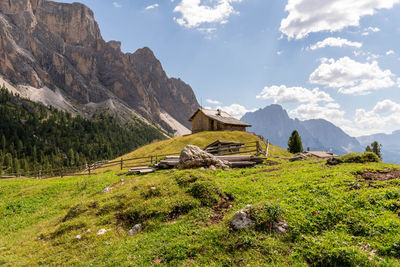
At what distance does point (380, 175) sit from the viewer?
Result: 39.8 feet

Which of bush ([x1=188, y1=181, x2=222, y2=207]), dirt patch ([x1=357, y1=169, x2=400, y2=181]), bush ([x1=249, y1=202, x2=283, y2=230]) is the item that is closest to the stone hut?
dirt patch ([x1=357, y1=169, x2=400, y2=181])

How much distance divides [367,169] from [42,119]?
228098mm

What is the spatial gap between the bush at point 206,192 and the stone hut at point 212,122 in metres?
49.0

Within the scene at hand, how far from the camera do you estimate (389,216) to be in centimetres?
744

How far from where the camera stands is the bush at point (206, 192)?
11.2m

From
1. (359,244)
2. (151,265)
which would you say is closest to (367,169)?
(359,244)

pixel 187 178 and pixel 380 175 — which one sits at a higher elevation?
pixel 380 175

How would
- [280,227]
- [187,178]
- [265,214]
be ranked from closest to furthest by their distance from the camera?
[280,227]
[265,214]
[187,178]

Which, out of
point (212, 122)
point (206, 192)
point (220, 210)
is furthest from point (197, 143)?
point (220, 210)

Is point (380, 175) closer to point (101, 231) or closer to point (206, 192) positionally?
point (206, 192)

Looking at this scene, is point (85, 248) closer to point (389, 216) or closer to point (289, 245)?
point (289, 245)

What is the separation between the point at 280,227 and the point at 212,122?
55580 millimetres

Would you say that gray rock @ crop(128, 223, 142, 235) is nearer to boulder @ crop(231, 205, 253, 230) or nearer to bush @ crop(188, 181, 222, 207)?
bush @ crop(188, 181, 222, 207)

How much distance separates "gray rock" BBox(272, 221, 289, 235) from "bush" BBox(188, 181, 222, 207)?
3.84 meters
